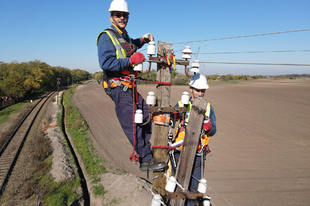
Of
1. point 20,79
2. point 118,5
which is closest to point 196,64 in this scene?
point 118,5

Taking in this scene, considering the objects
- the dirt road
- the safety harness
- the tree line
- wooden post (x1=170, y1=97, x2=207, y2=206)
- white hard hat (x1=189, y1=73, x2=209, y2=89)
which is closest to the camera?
wooden post (x1=170, y1=97, x2=207, y2=206)

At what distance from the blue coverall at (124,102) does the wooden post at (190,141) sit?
1.82ft

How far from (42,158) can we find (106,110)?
1465cm

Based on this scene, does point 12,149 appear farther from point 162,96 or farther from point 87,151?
point 162,96

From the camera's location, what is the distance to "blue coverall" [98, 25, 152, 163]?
2.71 metres

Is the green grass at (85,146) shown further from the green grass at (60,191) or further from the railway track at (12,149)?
the railway track at (12,149)

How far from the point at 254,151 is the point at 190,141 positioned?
1210 cm

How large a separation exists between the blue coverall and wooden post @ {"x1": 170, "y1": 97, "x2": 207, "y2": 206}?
1.82 ft

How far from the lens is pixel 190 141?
2.80 m

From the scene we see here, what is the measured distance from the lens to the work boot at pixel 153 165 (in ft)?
9.72

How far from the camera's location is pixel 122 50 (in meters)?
2.96

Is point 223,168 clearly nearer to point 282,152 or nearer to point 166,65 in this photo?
point 282,152

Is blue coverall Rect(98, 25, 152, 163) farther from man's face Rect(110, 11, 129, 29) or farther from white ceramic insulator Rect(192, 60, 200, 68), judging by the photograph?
white ceramic insulator Rect(192, 60, 200, 68)

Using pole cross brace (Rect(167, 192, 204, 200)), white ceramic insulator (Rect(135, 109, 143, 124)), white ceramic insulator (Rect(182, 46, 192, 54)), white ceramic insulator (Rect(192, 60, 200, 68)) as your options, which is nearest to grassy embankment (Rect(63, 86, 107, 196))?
pole cross brace (Rect(167, 192, 204, 200))
